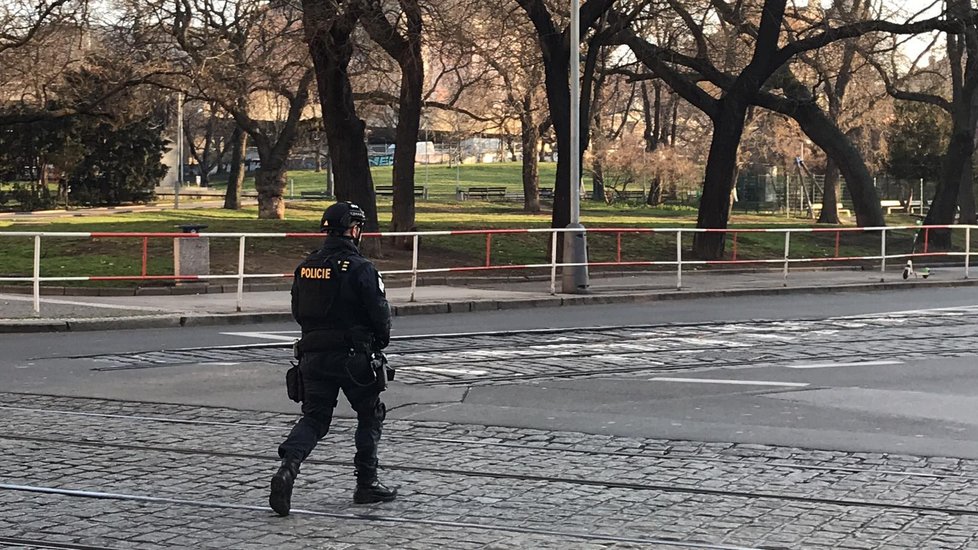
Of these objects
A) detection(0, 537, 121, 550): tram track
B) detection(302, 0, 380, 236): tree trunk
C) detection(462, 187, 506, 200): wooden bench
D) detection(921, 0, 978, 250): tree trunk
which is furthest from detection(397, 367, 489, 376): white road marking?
detection(462, 187, 506, 200): wooden bench

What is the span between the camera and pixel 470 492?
7.84 metres

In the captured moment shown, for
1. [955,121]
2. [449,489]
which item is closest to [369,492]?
[449,489]

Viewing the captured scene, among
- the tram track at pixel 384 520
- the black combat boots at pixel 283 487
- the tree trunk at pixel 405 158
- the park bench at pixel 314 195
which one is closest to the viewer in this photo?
the tram track at pixel 384 520

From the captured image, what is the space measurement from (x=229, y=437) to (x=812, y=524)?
4501 mm

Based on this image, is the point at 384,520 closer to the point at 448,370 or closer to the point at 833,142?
the point at 448,370

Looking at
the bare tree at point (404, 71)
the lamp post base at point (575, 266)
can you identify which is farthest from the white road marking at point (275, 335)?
the bare tree at point (404, 71)

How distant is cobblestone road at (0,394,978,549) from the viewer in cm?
672

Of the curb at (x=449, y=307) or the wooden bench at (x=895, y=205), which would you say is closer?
the curb at (x=449, y=307)

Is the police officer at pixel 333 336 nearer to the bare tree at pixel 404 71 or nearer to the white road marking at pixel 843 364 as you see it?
the white road marking at pixel 843 364

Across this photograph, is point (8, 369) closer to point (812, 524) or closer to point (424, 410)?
point (424, 410)

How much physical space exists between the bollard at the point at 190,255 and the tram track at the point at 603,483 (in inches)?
468

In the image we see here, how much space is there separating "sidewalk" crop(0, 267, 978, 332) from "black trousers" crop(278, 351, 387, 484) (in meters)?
10.7

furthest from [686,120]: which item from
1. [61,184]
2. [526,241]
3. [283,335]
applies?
[283,335]

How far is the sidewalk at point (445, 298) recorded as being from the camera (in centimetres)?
1758
